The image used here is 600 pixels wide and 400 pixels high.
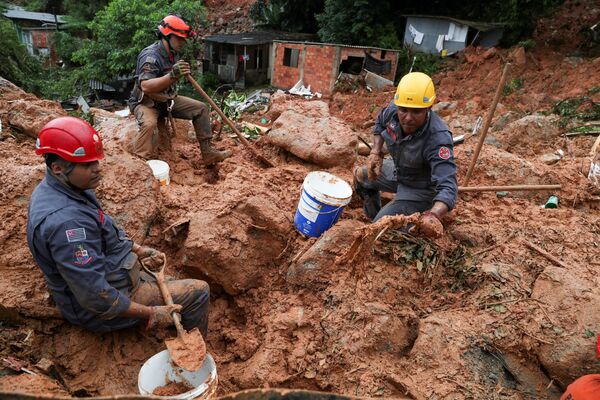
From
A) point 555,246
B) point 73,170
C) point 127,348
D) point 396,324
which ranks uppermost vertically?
point 73,170

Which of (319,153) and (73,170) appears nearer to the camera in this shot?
(73,170)

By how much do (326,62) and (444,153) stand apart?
1204 centimetres

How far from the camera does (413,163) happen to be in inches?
164

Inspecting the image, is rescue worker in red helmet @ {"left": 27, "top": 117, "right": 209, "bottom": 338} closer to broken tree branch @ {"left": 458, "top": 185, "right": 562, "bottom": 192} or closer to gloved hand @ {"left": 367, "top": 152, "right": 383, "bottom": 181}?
gloved hand @ {"left": 367, "top": 152, "right": 383, "bottom": 181}

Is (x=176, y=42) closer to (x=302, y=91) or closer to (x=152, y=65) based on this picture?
(x=152, y=65)

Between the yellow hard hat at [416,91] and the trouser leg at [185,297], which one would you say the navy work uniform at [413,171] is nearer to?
the yellow hard hat at [416,91]

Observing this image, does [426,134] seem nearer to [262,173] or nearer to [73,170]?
[262,173]

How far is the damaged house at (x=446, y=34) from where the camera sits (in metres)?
15.4

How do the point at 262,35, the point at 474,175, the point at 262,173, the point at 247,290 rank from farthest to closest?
the point at 262,35 → the point at 474,175 → the point at 262,173 → the point at 247,290

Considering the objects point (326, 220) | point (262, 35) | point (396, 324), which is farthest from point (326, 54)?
point (396, 324)

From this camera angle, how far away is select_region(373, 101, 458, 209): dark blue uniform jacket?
375cm

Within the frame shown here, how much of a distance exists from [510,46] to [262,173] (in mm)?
14056

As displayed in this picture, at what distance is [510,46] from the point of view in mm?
15117

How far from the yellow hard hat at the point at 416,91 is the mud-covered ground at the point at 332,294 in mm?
1254
